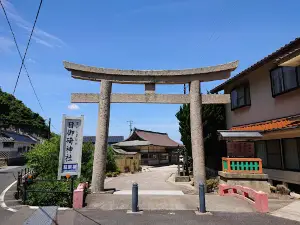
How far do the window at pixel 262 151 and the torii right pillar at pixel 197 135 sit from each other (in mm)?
5072

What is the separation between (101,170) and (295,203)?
29.5ft

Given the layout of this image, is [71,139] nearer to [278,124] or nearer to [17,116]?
[278,124]

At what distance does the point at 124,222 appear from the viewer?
7.02m

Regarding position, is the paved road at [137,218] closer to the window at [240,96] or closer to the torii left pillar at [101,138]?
the torii left pillar at [101,138]

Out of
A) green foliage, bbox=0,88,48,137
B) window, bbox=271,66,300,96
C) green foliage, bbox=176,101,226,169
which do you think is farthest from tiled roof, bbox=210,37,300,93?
green foliage, bbox=0,88,48,137

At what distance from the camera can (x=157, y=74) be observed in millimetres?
12359

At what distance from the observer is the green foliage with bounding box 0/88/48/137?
49.7 m

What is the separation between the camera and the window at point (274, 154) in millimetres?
13188

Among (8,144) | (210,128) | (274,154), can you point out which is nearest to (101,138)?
A: (210,128)

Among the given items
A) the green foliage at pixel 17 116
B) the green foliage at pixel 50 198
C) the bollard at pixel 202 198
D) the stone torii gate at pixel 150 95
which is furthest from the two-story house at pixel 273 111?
the green foliage at pixel 17 116

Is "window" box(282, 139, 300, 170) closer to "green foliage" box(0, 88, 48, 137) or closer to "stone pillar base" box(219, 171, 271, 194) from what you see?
"stone pillar base" box(219, 171, 271, 194)

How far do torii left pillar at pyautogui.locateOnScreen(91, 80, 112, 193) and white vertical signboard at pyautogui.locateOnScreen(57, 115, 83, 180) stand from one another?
74.0 inches

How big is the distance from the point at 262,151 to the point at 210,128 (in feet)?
12.7

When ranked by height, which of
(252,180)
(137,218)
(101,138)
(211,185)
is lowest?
(137,218)
